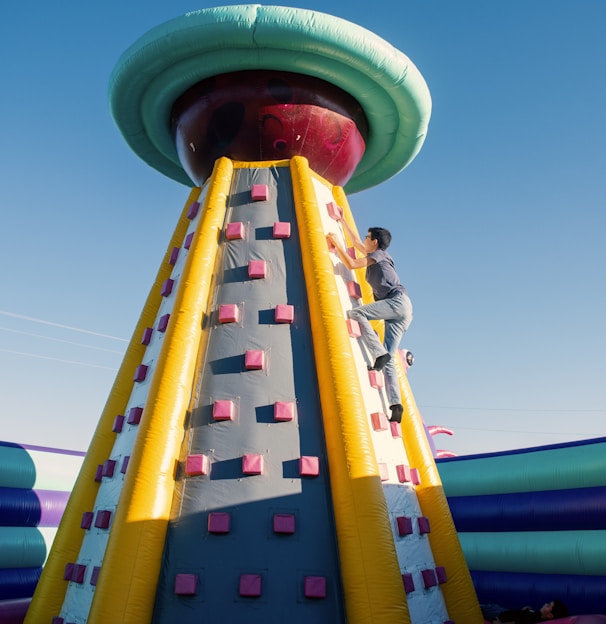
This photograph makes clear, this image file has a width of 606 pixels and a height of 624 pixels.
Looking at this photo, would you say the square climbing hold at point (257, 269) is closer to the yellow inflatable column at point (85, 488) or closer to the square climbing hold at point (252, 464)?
the yellow inflatable column at point (85, 488)

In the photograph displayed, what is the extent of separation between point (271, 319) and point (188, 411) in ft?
2.91

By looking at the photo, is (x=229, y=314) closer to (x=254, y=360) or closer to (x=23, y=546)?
(x=254, y=360)

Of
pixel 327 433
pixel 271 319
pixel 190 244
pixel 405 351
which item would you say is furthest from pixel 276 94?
pixel 327 433

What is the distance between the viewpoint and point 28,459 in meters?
5.83

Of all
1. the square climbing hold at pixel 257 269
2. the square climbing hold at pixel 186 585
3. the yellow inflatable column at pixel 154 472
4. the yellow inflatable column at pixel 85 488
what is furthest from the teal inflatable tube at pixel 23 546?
the square climbing hold at pixel 257 269

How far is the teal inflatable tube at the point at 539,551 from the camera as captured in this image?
5.03 metres

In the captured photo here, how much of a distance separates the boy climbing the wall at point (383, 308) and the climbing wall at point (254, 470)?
1.72 ft

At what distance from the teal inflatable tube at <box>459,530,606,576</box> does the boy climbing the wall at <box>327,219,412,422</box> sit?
2172 mm

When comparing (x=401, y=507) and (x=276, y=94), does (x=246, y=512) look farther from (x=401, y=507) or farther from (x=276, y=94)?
→ (x=276, y=94)

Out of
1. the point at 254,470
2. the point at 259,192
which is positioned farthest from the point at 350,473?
the point at 259,192

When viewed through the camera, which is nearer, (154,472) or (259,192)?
(154,472)

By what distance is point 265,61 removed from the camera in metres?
4.94

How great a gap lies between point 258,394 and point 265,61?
9.45ft

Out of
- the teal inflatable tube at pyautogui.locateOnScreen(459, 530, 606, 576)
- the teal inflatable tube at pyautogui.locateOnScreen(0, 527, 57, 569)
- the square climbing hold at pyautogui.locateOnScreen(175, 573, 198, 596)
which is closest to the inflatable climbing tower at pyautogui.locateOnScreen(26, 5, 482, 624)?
the square climbing hold at pyautogui.locateOnScreen(175, 573, 198, 596)
